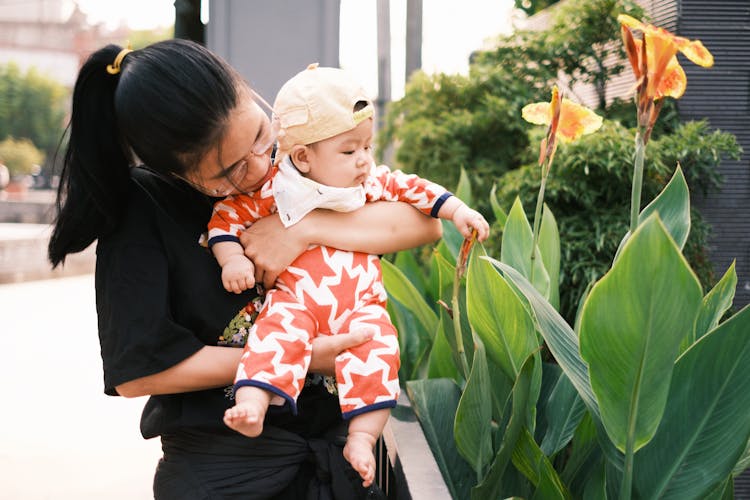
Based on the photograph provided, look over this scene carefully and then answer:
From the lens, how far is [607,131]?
2.22 m

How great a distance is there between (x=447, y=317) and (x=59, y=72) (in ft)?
25.7

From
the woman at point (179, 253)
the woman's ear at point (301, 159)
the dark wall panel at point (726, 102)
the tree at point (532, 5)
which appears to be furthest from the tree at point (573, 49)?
the woman at point (179, 253)

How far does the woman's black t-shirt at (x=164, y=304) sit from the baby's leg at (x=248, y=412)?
0.09 m

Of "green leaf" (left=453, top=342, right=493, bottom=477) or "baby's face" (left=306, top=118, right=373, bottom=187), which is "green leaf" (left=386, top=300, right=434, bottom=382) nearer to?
"green leaf" (left=453, top=342, right=493, bottom=477)

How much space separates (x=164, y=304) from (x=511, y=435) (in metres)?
0.53

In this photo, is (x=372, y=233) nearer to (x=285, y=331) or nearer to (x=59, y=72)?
(x=285, y=331)

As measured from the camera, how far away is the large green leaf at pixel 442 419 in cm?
138

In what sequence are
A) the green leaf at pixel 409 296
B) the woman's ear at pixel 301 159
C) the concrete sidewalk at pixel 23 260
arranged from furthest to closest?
the concrete sidewalk at pixel 23 260 → the green leaf at pixel 409 296 → the woman's ear at pixel 301 159

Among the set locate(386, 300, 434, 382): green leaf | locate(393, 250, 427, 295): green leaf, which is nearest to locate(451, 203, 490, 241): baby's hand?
locate(386, 300, 434, 382): green leaf

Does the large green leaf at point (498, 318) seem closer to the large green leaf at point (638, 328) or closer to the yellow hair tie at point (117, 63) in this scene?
the large green leaf at point (638, 328)

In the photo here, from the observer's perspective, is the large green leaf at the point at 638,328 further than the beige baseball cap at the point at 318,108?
No

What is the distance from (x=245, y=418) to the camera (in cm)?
94

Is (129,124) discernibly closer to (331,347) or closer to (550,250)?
(331,347)

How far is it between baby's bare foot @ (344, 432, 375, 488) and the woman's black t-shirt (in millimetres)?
118
